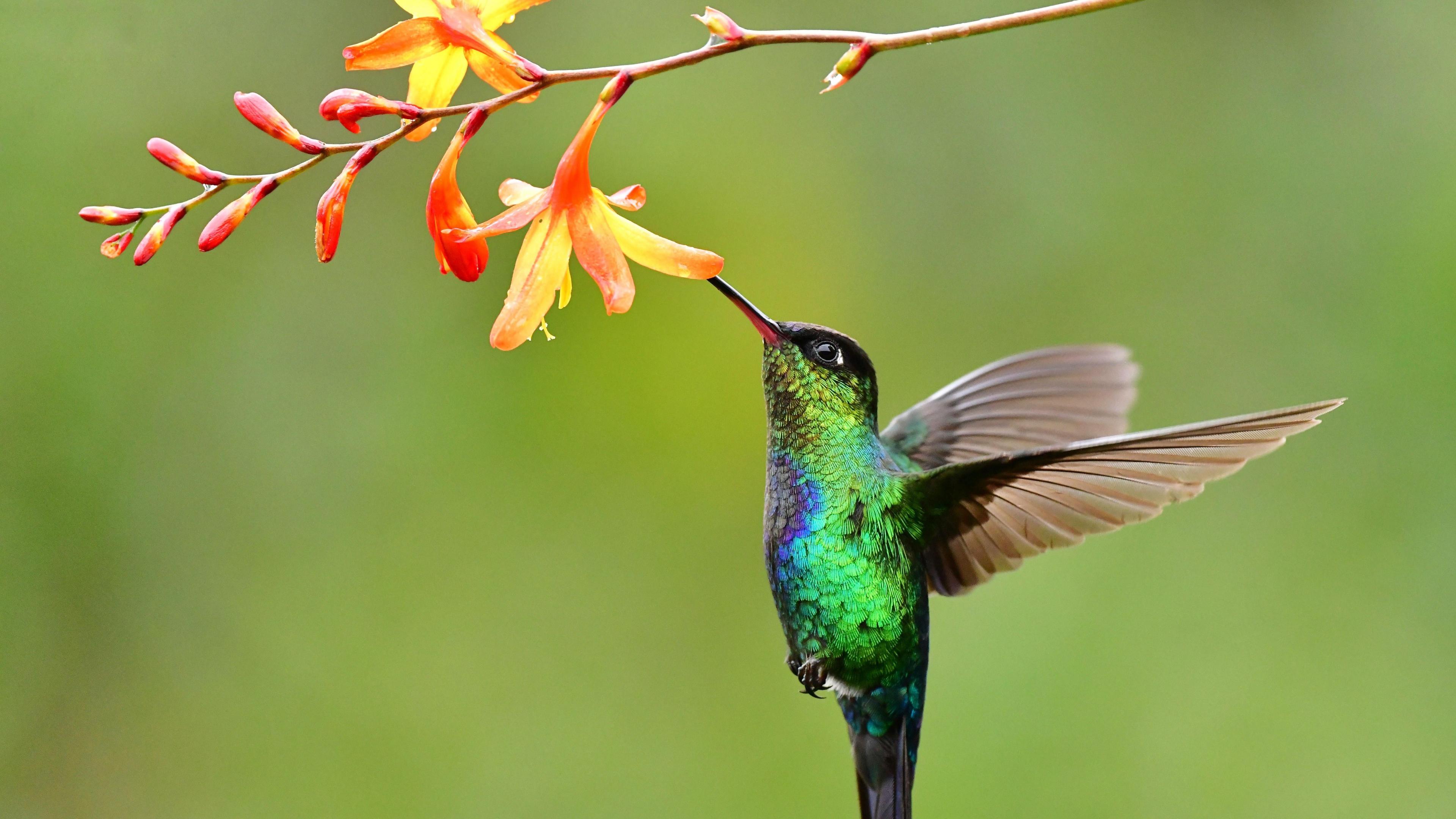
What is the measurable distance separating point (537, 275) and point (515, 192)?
0.15m

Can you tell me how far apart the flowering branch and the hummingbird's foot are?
56 centimetres

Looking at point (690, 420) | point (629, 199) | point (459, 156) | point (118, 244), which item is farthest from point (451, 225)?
point (690, 420)

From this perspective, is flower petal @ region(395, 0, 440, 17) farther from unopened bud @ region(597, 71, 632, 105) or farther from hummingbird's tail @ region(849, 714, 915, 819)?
hummingbird's tail @ region(849, 714, 915, 819)

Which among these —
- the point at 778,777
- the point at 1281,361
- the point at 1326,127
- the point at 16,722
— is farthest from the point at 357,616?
the point at 1326,127

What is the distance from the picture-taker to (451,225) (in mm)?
1233

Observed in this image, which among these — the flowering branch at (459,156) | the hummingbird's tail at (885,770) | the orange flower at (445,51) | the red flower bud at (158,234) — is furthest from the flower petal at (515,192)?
the hummingbird's tail at (885,770)

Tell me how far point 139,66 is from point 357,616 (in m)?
1.51

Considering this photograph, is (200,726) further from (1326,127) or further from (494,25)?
(1326,127)

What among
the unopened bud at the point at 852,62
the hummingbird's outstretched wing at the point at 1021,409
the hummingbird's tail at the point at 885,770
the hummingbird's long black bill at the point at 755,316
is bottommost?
the hummingbird's tail at the point at 885,770

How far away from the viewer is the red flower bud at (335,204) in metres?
1.09

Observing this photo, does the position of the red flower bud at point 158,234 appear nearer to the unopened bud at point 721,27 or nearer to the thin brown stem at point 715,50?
the thin brown stem at point 715,50

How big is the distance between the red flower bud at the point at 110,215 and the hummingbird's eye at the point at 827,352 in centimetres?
75

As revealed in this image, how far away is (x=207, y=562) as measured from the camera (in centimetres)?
309

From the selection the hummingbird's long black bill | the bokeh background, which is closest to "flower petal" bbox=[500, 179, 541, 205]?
the hummingbird's long black bill
